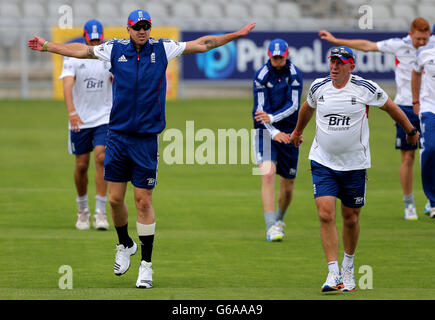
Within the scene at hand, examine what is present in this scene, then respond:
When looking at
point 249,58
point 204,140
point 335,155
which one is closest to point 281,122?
point 335,155

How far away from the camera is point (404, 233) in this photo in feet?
39.4

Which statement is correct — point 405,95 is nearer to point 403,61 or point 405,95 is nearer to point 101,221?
point 403,61

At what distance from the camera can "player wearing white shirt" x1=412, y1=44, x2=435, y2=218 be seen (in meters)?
12.5

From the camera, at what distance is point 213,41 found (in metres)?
9.23

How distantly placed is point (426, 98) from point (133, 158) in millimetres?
5205

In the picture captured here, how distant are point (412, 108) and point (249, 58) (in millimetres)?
15880

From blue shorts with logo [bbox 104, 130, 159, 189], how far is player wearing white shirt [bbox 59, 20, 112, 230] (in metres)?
2.99

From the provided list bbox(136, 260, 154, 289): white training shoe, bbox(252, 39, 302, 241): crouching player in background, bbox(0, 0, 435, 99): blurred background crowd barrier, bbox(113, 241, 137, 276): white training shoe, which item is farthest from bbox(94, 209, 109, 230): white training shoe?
bbox(0, 0, 435, 99): blurred background crowd barrier

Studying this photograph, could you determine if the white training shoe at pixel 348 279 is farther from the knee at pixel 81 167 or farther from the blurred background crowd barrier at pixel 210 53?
the blurred background crowd barrier at pixel 210 53

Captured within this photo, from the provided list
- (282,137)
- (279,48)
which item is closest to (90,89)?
(279,48)

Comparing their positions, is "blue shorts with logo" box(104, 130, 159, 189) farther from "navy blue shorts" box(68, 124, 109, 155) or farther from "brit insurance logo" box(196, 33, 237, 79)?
"brit insurance logo" box(196, 33, 237, 79)

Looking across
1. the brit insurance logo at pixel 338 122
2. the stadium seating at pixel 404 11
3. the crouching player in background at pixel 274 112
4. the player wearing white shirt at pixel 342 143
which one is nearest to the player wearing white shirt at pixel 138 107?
the player wearing white shirt at pixel 342 143

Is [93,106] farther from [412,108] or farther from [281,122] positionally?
[412,108]

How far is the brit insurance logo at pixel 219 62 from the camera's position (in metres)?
28.7
